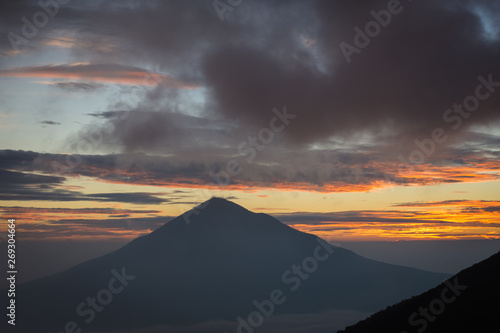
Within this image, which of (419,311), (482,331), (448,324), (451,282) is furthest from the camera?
(451,282)

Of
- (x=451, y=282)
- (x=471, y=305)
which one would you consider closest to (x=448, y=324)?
(x=471, y=305)

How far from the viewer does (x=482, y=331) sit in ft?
188

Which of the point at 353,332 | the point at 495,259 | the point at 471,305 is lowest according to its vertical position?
the point at 353,332

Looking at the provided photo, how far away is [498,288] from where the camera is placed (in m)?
69.7

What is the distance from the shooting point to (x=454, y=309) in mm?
69125

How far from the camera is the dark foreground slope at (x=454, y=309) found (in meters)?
62.5

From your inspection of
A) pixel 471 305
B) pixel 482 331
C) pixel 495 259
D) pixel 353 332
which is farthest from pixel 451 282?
pixel 482 331

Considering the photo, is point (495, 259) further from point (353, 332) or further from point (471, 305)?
point (353, 332)

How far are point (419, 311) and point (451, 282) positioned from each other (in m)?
A: 9.77

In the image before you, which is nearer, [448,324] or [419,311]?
[448,324]

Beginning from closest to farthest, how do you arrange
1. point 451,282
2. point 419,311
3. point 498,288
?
point 498,288 < point 419,311 < point 451,282

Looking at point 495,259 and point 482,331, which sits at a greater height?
point 495,259

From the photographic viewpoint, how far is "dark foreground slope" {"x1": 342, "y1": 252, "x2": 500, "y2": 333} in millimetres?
62469

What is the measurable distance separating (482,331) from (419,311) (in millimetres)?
19390
